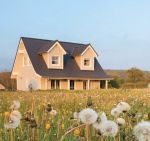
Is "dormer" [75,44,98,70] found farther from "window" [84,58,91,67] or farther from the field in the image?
the field

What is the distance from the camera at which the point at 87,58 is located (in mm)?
38625

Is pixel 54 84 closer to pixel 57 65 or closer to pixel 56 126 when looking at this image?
pixel 57 65

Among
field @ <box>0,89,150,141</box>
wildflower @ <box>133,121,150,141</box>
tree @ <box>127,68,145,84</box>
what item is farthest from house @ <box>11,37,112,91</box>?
wildflower @ <box>133,121,150,141</box>

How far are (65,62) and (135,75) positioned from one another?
11.1m

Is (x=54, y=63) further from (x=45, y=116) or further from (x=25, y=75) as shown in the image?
(x=45, y=116)

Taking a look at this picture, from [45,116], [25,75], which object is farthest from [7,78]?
[45,116]

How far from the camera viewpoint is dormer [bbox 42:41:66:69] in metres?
35.8

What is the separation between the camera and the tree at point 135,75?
150ft

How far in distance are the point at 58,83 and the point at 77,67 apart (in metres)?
2.77

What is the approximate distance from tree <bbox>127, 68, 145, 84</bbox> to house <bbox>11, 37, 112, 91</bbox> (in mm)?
6494

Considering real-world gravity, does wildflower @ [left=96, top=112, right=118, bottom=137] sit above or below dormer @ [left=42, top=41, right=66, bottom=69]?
below

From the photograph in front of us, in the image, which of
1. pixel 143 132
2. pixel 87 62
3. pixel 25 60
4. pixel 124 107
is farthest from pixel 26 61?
pixel 143 132

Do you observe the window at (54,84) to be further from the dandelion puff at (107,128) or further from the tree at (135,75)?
the dandelion puff at (107,128)

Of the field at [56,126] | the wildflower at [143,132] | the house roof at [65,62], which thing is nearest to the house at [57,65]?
the house roof at [65,62]
